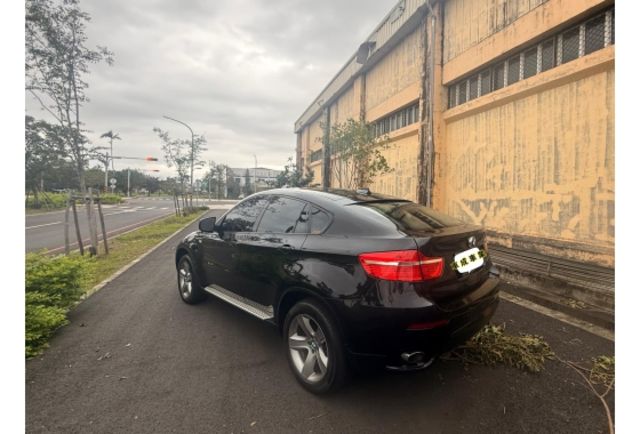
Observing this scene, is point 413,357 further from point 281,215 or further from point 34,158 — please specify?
point 34,158

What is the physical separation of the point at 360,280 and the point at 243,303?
1620 mm

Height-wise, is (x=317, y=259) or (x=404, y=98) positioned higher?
(x=404, y=98)

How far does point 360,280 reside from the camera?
7.57ft

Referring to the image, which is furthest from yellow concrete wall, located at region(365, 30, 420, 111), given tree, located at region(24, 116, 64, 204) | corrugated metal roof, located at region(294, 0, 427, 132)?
tree, located at region(24, 116, 64, 204)

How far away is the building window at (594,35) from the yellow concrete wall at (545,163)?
0.49 meters

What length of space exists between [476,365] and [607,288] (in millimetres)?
2661

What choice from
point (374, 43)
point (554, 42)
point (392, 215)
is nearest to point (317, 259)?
point (392, 215)

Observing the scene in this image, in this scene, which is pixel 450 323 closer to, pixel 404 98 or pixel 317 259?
pixel 317 259

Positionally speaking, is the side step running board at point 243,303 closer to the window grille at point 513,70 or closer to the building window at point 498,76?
the window grille at point 513,70

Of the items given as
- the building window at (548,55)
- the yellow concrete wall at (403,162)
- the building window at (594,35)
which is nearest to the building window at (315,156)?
the yellow concrete wall at (403,162)


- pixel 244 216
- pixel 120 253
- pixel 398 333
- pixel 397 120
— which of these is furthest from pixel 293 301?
pixel 397 120

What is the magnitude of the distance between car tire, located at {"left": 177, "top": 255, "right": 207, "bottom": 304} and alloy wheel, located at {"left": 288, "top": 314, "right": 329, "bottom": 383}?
201 centimetres

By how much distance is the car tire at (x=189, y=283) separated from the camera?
4.42m

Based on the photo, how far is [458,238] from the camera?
2553 millimetres
